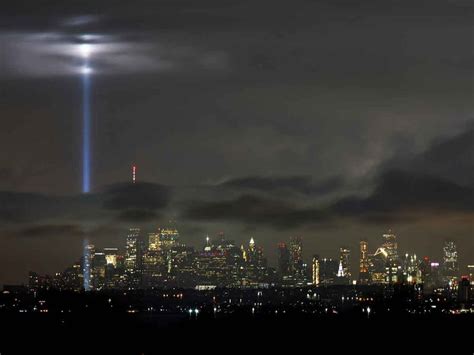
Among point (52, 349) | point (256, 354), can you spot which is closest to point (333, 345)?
point (256, 354)

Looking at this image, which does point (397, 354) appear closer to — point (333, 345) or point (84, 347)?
point (333, 345)

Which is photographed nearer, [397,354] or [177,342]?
[397,354]

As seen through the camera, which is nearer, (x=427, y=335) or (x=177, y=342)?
(x=177, y=342)

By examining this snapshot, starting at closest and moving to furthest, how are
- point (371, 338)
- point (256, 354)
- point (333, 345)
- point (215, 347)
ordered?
point (256, 354) → point (215, 347) → point (333, 345) → point (371, 338)

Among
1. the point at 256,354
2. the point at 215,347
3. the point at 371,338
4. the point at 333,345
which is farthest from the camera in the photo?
the point at 371,338

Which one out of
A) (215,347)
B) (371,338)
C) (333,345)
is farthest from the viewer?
(371,338)

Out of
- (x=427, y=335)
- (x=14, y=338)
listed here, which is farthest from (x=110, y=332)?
(x=427, y=335)

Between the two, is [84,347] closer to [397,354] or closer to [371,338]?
[397,354]
